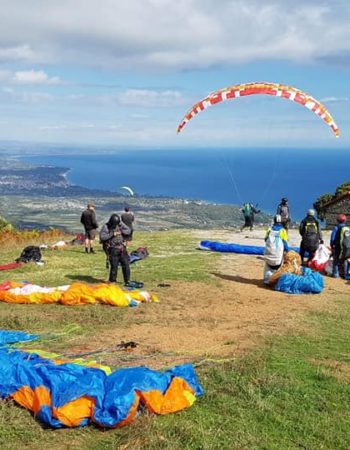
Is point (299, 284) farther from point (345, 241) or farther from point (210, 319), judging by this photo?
point (210, 319)

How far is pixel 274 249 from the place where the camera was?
16188mm

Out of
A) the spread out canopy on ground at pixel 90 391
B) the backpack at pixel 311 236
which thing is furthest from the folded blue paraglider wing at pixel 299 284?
the spread out canopy on ground at pixel 90 391

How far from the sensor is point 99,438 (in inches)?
270

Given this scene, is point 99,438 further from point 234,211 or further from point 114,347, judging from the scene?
point 234,211

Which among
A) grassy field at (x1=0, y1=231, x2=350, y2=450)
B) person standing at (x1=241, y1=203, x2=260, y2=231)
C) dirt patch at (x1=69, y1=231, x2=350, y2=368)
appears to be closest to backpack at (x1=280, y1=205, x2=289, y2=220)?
person standing at (x1=241, y1=203, x2=260, y2=231)

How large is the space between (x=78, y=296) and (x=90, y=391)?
686cm

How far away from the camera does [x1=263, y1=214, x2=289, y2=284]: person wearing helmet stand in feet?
53.1

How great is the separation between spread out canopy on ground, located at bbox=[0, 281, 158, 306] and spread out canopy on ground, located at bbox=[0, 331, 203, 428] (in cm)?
563

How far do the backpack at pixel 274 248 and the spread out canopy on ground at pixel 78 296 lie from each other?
4066 millimetres

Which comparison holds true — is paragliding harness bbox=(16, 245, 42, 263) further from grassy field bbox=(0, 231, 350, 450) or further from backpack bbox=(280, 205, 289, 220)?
backpack bbox=(280, 205, 289, 220)

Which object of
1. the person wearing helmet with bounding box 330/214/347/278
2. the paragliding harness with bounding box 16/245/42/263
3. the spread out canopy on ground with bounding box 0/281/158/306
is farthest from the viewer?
the paragliding harness with bounding box 16/245/42/263

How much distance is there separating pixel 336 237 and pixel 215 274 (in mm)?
4348

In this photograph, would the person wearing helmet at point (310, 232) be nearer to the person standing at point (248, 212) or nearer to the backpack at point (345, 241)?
the backpack at point (345, 241)

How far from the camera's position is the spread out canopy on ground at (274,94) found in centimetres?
2050
